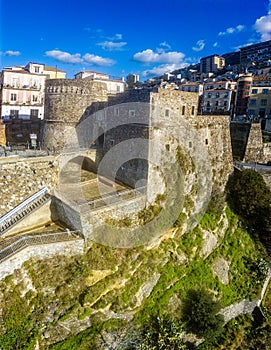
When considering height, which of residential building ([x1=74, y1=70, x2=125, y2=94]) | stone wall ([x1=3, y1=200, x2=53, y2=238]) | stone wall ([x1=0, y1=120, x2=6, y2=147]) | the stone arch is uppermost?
residential building ([x1=74, y1=70, x2=125, y2=94])

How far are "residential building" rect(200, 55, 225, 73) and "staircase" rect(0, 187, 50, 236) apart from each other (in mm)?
111310

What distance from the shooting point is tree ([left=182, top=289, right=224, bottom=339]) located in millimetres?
16438

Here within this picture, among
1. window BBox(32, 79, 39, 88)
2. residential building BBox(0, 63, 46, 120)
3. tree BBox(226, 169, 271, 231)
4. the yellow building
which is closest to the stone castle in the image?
tree BBox(226, 169, 271, 231)

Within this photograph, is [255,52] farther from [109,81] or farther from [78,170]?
[78,170]

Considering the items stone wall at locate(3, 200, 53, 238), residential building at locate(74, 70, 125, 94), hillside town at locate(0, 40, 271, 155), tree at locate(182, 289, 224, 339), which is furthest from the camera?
residential building at locate(74, 70, 125, 94)

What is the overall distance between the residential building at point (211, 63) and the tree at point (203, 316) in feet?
363

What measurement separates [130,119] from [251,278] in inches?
632

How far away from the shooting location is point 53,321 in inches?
521

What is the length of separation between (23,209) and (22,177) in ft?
6.32

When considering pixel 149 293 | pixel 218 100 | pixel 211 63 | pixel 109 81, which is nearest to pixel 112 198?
pixel 149 293

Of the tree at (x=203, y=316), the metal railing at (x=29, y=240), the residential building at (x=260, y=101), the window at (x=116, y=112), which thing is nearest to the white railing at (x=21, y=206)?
the metal railing at (x=29, y=240)

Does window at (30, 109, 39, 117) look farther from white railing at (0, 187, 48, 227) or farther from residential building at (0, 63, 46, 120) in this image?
white railing at (0, 187, 48, 227)

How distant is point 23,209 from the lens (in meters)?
15.8

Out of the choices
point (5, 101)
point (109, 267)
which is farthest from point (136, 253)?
point (5, 101)
